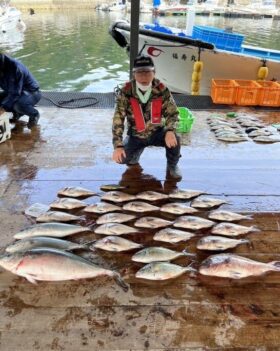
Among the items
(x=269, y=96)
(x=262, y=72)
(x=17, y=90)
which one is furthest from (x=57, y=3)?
→ (x=17, y=90)

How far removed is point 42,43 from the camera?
25.5m

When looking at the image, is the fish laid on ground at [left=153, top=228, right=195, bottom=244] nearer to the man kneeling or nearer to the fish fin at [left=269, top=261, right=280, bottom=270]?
the fish fin at [left=269, top=261, right=280, bottom=270]

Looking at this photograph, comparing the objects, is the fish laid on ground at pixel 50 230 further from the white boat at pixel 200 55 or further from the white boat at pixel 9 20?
the white boat at pixel 9 20

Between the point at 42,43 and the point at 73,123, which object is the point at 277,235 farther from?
the point at 42,43

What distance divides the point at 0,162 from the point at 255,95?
451 cm

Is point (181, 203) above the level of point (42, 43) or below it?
above

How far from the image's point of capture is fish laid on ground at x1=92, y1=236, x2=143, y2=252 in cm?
239

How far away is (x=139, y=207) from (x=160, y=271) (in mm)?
880

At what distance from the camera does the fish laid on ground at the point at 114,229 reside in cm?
258

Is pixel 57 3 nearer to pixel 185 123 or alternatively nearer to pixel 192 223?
pixel 185 123

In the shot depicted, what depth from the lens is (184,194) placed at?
3154 mm

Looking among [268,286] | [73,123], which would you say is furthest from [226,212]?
[73,123]

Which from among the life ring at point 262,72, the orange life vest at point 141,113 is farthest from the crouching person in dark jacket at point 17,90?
the life ring at point 262,72

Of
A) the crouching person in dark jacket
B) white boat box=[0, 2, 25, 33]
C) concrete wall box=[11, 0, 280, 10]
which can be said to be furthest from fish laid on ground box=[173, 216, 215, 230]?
concrete wall box=[11, 0, 280, 10]
